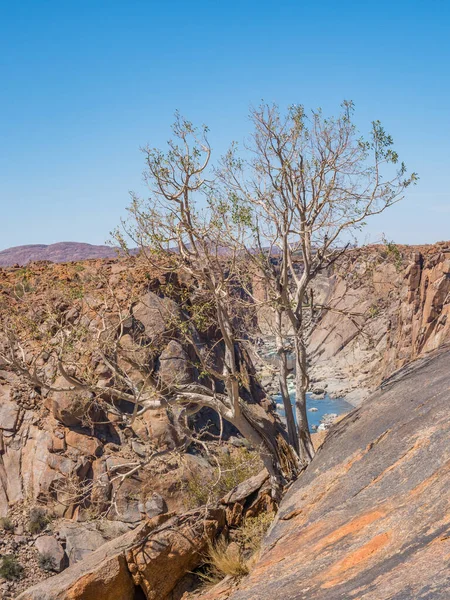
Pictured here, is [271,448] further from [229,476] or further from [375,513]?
[375,513]

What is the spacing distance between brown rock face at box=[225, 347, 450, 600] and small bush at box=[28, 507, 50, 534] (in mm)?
15113

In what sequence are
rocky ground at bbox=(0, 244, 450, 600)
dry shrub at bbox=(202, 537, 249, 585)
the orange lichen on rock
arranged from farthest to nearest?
dry shrub at bbox=(202, 537, 249, 585) < rocky ground at bbox=(0, 244, 450, 600) < the orange lichen on rock

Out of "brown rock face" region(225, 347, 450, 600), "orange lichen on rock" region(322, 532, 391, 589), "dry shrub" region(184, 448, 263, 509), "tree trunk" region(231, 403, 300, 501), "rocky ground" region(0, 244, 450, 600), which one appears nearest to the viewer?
"brown rock face" region(225, 347, 450, 600)

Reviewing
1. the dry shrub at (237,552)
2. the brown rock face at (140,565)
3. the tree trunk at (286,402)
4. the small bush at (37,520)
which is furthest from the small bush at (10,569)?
the tree trunk at (286,402)

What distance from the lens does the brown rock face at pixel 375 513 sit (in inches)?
203

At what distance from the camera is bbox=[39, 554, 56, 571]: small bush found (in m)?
19.2

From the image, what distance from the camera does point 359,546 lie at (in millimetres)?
5969

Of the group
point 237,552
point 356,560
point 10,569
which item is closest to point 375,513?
point 356,560

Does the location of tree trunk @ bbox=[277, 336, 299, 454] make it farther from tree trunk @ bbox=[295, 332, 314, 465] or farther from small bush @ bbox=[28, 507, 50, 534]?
small bush @ bbox=[28, 507, 50, 534]

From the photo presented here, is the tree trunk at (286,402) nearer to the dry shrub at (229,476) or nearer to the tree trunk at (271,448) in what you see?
the tree trunk at (271,448)

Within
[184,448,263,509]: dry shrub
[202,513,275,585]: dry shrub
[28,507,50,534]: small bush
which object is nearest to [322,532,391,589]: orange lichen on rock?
[202,513,275,585]: dry shrub

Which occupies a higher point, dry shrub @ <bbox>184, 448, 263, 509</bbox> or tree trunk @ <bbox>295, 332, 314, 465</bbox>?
tree trunk @ <bbox>295, 332, 314, 465</bbox>

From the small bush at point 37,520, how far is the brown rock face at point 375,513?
1511 cm

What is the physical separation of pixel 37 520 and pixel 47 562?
86.5 inches
